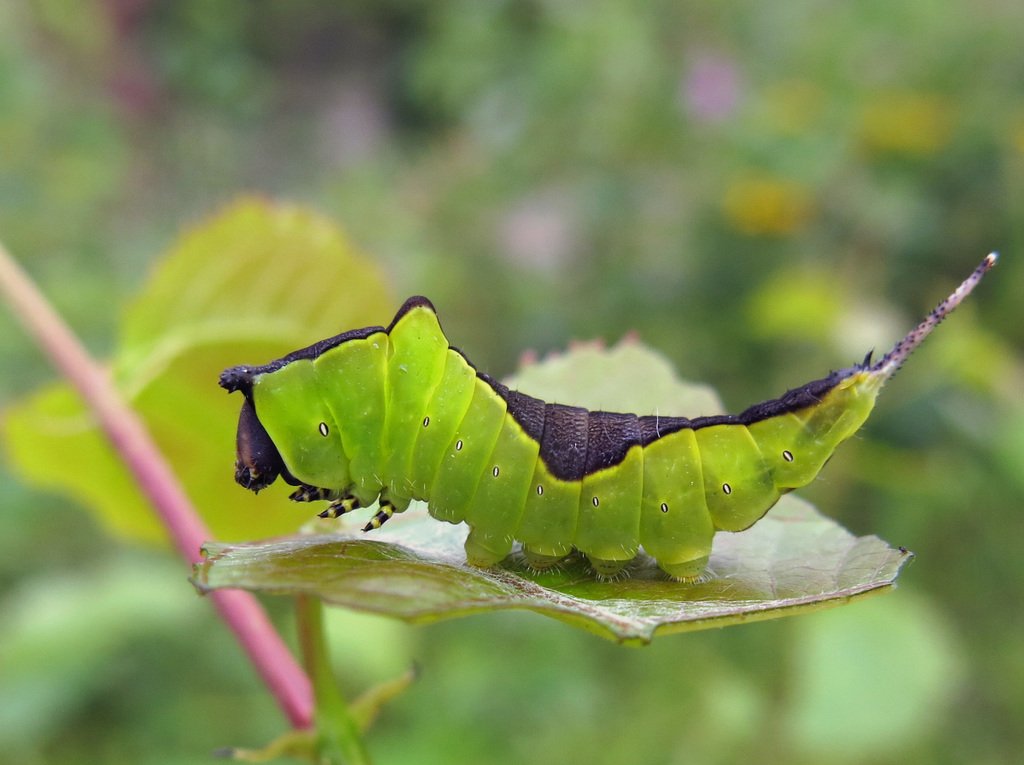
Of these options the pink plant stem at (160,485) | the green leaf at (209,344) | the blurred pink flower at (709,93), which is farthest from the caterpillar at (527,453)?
the blurred pink flower at (709,93)

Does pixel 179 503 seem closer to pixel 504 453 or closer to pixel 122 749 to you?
pixel 504 453

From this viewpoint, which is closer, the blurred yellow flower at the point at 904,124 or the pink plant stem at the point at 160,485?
the pink plant stem at the point at 160,485

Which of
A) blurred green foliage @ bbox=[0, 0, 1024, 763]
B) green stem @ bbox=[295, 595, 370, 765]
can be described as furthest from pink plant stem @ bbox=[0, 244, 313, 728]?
blurred green foliage @ bbox=[0, 0, 1024, 763]

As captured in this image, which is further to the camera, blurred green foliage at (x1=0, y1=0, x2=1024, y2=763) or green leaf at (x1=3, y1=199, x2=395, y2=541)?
blurred green foliage at (x1=0, y1=0, x2=1024, y2=763)

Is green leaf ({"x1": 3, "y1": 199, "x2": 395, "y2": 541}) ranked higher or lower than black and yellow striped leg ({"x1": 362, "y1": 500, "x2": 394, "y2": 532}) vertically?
higher

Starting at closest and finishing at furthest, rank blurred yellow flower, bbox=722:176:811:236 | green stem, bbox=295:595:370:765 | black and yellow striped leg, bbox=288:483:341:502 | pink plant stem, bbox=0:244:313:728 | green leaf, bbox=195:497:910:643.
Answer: green leaf, bbox=195:497:910:643 → green stem, bbox=295:595:370:765 → pink plant stem, bbox=0:244:313:728 → black and yellow striped leg, bbox=288:483:341:502 → blurred yellow flower, bbox=722:176:811:236

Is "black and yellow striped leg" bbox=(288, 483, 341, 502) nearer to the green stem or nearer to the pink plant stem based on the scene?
the pink plant stem

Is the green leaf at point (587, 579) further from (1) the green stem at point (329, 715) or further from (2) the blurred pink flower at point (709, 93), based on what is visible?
(2) the blurred pink flower at point (709, 93)
